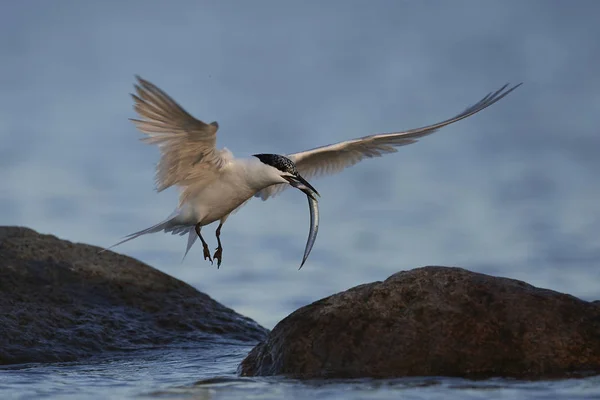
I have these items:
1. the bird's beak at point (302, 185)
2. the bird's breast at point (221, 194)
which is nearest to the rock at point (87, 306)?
the bird's breast at point (221, 194)

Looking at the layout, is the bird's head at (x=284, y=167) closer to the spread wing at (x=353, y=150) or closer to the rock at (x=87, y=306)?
the spread wing at (x=353, y=150)

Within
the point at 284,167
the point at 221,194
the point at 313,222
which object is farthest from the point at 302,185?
the point at 221,194

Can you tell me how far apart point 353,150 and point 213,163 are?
2644mm

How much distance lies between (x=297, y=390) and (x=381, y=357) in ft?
2.95

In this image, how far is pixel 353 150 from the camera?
44.9ft

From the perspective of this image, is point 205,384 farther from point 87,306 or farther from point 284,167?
point 284,167

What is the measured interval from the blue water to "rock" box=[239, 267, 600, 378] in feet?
1.01

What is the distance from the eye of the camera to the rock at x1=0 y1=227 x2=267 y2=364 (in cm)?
1080

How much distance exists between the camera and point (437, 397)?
282 inches

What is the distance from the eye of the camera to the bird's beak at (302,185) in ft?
38.1

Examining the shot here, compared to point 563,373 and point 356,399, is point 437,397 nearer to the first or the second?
point 356,399

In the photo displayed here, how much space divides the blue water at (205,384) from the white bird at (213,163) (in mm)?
1579

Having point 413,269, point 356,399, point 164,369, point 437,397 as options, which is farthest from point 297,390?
point 164,369

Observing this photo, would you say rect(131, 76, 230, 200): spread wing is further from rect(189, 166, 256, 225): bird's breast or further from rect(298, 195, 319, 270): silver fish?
rect(298, 195, 319, 270): silver fish
